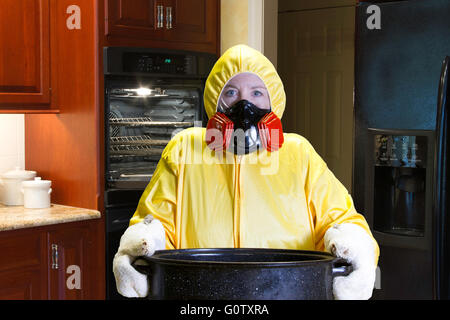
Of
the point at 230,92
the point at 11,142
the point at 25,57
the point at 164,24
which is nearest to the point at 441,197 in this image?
the point at 230,92

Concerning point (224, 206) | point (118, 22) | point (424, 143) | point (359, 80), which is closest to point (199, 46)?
point (118, 22)

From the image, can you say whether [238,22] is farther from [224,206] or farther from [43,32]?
[224,206]

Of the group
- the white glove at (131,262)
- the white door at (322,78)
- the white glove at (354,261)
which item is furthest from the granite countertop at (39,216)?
the white door at (322,78)

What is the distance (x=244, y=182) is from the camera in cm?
179

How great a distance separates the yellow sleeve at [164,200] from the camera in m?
1.76

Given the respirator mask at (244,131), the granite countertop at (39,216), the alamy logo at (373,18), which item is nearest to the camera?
the respirator mask at (244,131)

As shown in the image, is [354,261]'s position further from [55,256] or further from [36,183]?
[36,183]

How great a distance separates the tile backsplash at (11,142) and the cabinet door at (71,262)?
632mm

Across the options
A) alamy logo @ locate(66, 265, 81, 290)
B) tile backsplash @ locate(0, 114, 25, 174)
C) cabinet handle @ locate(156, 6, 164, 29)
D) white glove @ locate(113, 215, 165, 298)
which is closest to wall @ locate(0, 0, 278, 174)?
tile backsplash @ locate(0, 114, 25, 174)

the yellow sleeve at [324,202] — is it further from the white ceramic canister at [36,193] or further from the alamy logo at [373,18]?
the white ceramic canister at [36,193]

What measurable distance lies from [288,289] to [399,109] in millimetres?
1377

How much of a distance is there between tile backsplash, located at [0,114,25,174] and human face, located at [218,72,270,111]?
1759mm

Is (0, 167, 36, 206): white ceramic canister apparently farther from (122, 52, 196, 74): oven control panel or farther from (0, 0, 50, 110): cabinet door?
(122, 52, 196, 74): oven control panel
